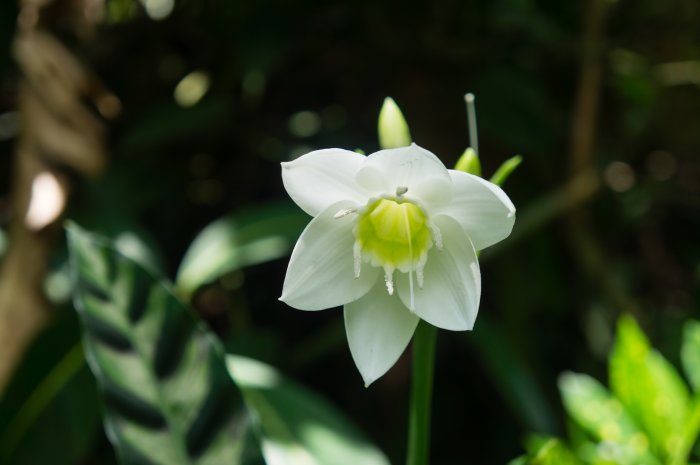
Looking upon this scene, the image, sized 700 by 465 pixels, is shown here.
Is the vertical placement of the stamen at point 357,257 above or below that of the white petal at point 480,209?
below

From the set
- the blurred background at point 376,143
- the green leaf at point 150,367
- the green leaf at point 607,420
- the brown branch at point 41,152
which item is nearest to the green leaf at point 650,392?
the green leaf at point 607,420

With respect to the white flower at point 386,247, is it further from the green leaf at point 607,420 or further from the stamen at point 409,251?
the green leaf at point 607,420

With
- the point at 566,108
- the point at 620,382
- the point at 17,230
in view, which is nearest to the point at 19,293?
the point at 17,230

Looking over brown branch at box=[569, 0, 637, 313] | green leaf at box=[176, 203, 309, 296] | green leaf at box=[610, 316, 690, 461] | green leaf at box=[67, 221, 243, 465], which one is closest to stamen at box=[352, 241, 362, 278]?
green leaf at box=[67, 221, 243, 465]

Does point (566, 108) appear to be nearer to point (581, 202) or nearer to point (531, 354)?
point (581, 202)

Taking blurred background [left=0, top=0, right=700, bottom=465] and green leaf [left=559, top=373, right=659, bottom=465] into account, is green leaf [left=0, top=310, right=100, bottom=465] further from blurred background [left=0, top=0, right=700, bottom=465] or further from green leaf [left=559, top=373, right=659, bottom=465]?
green leaf [left=559, top=373, right=659, bottom=465]

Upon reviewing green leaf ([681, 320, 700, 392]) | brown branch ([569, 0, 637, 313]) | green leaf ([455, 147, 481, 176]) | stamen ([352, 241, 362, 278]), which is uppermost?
green leaf ([455, 147, 481, 176])

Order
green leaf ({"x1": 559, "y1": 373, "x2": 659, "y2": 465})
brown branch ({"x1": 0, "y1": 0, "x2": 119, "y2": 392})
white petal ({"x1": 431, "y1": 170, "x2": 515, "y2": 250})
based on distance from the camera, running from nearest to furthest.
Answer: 1. white petal ({"x1": 431, "y1": 170, "x2": 515, "y2": 250})
2. green leaf ({"x1": 559, "y1": 373, "x2": 659, "y2": 465})
3. brown branch ({"x1": 0, "y1": 0, "x2": 119, "y2": 392})
